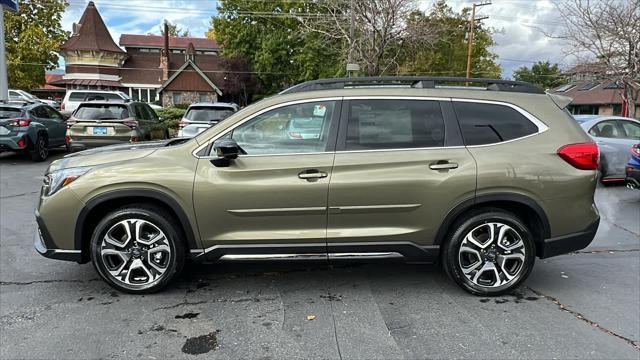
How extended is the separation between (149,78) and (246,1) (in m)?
17.1

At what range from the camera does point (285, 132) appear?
398cm

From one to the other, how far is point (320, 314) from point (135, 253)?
1.66 metres

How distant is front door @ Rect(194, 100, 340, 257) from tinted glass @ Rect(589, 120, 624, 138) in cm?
823

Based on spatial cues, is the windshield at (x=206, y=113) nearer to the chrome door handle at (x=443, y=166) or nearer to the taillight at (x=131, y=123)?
the taillight at (x=131, y=123)

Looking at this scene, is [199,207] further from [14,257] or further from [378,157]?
[14,257]

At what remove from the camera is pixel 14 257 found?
5.07 m

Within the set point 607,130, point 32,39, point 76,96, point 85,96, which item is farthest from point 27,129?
point 32,39

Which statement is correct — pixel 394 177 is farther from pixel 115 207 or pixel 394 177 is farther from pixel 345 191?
pixel 115 207

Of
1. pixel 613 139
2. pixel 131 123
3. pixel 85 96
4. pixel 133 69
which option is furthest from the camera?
pixel 133 69

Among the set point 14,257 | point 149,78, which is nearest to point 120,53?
point 149,78

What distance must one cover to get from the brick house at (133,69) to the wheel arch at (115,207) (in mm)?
45721

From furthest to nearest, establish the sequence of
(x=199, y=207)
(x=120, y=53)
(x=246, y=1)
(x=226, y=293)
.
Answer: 1. (x=120, y=53)
2. (x=246, y=1)
3. (x=226, y=293)
4. (x=199, y=207)

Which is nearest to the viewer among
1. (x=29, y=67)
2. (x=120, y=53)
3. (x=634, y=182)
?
(x=634, y=182)

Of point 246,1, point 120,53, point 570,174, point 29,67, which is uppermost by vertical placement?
point 246,1
